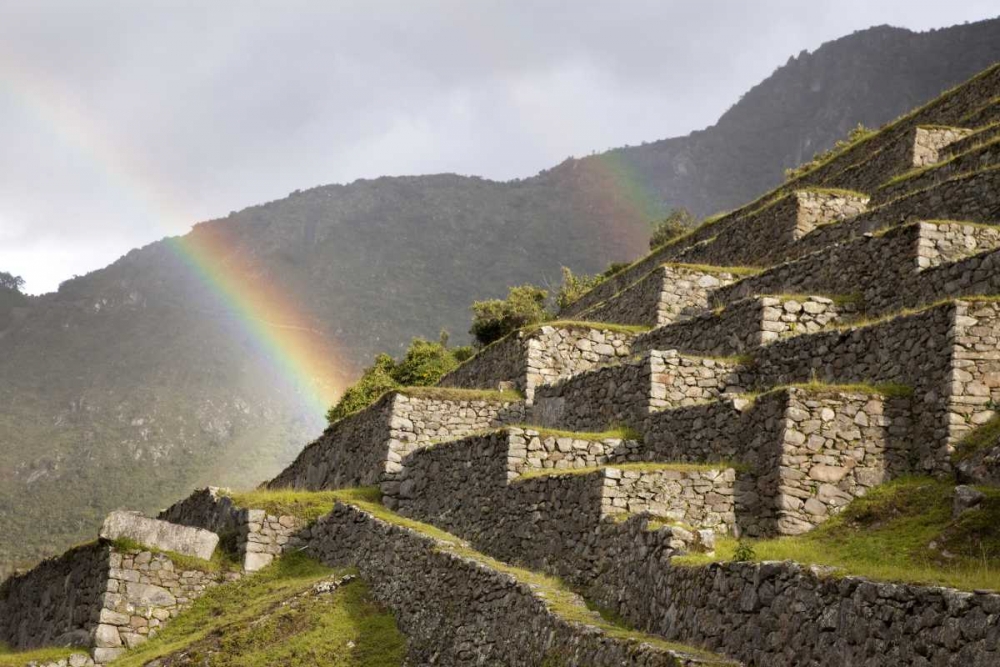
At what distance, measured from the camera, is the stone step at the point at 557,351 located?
29.9 metres

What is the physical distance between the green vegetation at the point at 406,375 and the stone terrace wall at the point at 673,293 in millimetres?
9576

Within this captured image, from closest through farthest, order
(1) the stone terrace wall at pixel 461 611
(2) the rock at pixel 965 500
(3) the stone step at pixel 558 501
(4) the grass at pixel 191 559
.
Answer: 1. (1) the stone terrace wall at pixel 461 611
2. (2) the rock at pixel 965 500
3. (3) the stone step at pixel 558 501
4. (4) the grass at pixel 191 559

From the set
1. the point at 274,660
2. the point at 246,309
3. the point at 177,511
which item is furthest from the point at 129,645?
the point at 246,309

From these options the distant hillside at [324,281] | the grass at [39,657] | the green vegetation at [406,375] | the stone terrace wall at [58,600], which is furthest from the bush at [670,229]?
the grass at [39,657]

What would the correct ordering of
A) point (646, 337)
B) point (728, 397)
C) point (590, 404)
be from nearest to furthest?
1. point (728, 397)
2. point (590, 404)
3. point (646, 337)

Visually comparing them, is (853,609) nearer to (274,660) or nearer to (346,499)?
(274,660)

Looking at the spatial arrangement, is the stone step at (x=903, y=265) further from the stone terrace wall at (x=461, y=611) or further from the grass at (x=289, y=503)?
the grass at (x=289, y=503)

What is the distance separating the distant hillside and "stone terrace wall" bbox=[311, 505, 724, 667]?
37.3 metres

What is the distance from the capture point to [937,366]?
17844 millimetres

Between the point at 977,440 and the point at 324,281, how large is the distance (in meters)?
121

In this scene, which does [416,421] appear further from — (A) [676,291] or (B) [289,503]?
(A) [676,291]

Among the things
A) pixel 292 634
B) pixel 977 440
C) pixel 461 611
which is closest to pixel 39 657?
pixel 292 634

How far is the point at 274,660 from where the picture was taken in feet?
57.2

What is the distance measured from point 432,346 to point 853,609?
1376 inches
